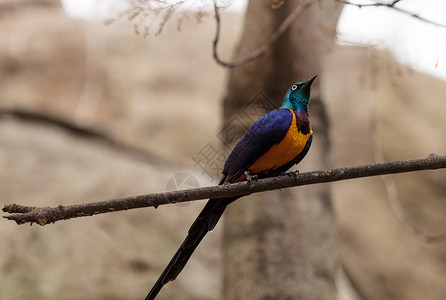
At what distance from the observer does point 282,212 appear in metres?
4.37

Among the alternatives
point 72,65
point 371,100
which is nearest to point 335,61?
point 371,100

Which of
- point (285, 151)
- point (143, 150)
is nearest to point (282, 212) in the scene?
point (285, 151)

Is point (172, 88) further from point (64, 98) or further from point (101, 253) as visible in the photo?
point (101, 253)

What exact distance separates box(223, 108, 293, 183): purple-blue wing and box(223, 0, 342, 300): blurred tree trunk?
1.82m

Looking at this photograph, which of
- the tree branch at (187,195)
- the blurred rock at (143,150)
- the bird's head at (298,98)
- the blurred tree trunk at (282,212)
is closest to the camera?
the tree branch at (187,195)

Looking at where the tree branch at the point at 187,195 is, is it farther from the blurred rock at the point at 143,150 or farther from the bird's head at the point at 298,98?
the blurred rock at the point at 143,150

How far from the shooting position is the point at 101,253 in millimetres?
6555

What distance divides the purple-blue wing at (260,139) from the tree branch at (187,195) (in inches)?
11.4

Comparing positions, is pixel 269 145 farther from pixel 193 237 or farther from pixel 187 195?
pixel 187 195

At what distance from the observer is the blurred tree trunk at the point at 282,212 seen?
404cm

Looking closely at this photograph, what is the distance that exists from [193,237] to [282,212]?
234 centimetres

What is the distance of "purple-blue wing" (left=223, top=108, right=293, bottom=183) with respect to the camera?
2.22m

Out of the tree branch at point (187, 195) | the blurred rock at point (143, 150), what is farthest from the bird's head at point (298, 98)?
the blurred rock at point (143, 150)

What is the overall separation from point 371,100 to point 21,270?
6565 millimetres
